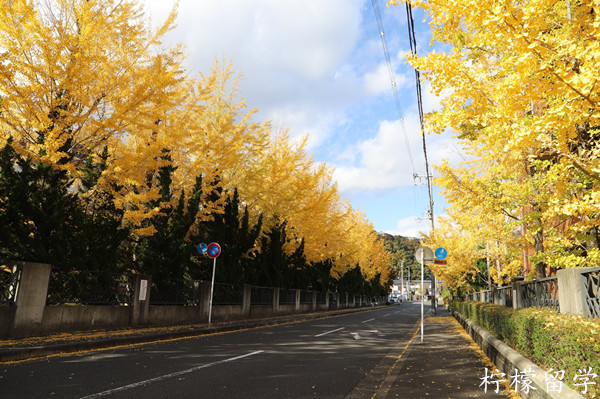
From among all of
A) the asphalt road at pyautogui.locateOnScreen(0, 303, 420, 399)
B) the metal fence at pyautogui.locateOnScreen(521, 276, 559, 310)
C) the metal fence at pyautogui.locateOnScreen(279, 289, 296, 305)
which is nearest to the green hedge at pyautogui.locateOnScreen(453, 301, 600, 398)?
the metal fence at pyautogui.locateOnScreen(521, 276, 559, 310)

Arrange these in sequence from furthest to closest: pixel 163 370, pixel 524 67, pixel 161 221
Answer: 1. pixel 161 221
2. pixel 163 370
3. pixel 524 67

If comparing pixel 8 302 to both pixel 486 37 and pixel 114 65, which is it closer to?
pixel 114 65

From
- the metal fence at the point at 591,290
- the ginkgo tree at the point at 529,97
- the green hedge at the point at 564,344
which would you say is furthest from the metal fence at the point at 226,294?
the metal fence at the point at 591,290

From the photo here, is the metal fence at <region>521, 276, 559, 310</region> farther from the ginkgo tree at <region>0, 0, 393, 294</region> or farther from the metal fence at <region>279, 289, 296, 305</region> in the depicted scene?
the metal fence at <region>279, 289, 296, 305</region>

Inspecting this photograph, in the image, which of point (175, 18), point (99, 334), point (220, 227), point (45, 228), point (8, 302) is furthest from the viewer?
point (220, 227)

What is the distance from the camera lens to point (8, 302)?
8.27 metres

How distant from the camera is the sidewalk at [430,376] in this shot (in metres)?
5.10

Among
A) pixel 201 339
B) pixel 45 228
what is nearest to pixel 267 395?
pixel 201 339

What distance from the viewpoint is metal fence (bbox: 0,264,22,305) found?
27.2 feet

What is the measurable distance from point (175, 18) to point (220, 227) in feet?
25.9

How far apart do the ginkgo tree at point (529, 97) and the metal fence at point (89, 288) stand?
30.0 ft

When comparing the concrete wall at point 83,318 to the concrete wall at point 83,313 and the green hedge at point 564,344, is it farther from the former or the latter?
the green hedge at point 564,344

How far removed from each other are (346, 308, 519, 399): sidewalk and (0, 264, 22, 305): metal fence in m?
7.63

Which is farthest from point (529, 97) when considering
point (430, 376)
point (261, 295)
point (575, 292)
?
point (261, 295)
